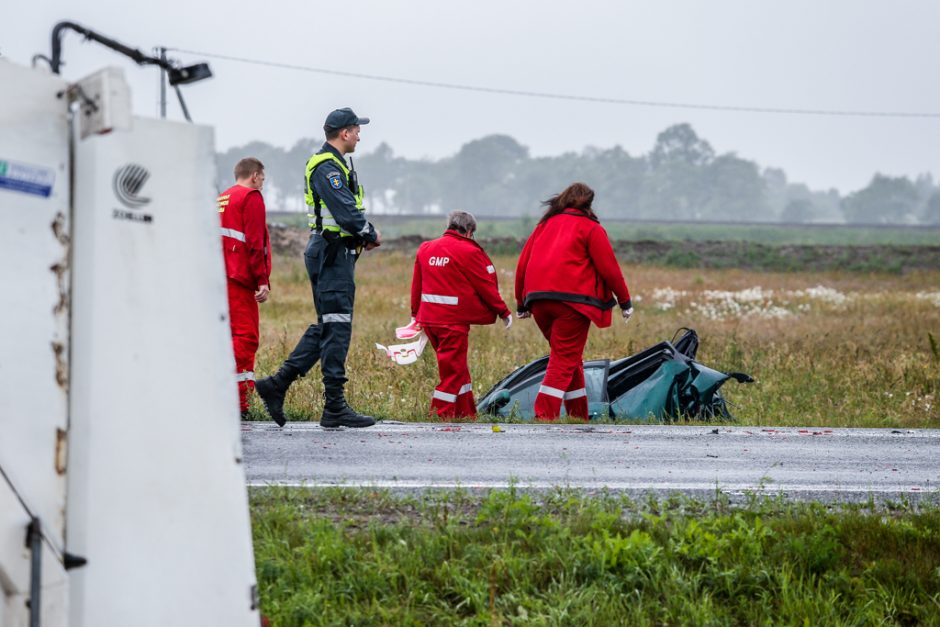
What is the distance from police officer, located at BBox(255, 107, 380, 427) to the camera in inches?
295

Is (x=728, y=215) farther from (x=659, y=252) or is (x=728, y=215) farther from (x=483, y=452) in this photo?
(x=483, y=452)

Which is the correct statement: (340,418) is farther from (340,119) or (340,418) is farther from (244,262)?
(340,119)

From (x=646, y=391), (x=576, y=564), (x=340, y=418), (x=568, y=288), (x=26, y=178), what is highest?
(x=26, y=178)

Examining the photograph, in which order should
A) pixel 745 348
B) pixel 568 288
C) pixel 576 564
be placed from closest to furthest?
pixel 576 564
pixel 568 288
pixel 745 348

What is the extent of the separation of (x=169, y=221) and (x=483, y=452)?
15.2ft

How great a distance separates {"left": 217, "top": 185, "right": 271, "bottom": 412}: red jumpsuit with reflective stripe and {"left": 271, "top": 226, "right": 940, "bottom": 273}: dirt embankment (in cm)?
2553

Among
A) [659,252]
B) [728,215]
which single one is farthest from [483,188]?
[659,252]

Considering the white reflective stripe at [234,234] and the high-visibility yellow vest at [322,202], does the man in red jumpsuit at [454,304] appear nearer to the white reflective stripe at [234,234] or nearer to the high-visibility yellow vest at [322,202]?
the high-visibility yellow vest at [322,202]

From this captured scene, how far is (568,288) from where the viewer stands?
8.48m

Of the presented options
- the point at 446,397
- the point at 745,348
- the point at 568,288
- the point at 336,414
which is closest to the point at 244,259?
the point at 336,414

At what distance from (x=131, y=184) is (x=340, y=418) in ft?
17.5

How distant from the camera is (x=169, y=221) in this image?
265cm

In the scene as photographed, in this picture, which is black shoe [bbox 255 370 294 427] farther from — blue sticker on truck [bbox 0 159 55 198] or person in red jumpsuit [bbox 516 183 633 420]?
blue sticker on truck [bbox 0 159 55 198]

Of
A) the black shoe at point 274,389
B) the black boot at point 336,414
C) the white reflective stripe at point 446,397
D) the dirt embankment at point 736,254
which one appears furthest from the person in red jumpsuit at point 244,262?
the dirt embankment at point 736,254
